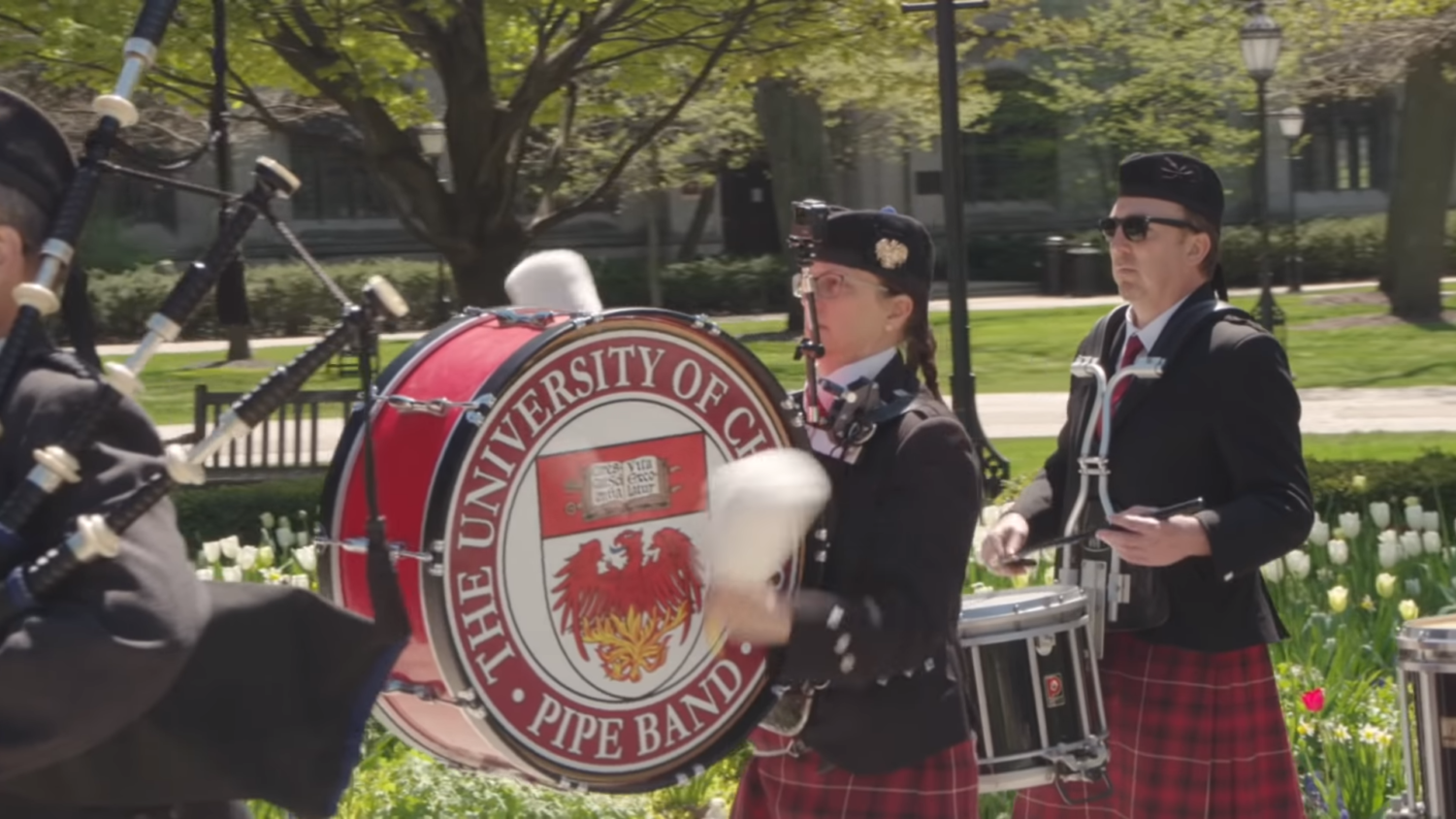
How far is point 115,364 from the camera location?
2.43 metres

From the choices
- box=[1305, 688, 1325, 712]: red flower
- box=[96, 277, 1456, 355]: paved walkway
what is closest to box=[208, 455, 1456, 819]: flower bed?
box=[1305, 688, 1325, 712]: red flower

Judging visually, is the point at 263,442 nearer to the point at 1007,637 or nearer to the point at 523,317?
the point at 1007,637

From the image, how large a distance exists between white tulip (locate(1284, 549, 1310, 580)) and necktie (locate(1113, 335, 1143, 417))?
2546 millimetres

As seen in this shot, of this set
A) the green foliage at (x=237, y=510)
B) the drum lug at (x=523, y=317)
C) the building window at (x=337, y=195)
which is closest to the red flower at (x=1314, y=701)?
the drum lug at (x=523, y=317)

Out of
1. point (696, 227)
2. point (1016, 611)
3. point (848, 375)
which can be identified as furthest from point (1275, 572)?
point (696, 227)

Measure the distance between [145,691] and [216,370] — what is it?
23.0 meters

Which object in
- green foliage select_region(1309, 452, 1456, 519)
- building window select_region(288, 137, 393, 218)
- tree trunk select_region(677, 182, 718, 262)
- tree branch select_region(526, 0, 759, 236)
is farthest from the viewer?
building window select_region(288, 137, 393, 218)

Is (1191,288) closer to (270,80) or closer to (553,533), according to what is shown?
(553,533)

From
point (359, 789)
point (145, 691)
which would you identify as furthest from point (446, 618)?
point (359, 789)

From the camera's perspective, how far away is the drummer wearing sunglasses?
401 centimetres

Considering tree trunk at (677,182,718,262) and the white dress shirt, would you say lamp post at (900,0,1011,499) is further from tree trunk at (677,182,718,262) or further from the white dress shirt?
tree trunk at (677,182,718,262)

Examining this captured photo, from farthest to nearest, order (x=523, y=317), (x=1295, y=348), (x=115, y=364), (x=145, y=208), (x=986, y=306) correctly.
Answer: (x=145, y=208) → (x=986, y=306) → (x=1295, y=348) → (x=523, y=317) → (x=115, y=364)

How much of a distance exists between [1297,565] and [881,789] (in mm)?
3615

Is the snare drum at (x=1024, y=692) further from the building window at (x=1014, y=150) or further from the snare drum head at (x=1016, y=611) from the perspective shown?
the building window at (x=1014, y=150)
